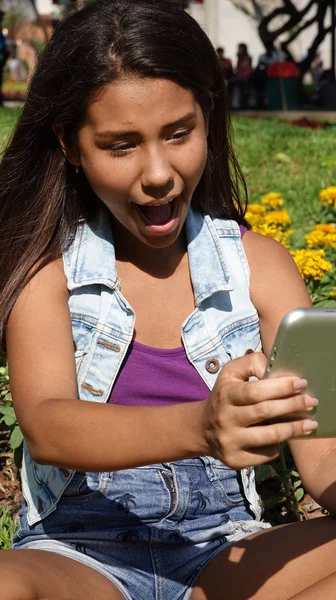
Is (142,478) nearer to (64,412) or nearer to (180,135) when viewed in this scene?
(64,412)

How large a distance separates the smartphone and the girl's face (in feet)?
1.71

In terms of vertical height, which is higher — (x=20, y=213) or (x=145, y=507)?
(x=20, y=213)

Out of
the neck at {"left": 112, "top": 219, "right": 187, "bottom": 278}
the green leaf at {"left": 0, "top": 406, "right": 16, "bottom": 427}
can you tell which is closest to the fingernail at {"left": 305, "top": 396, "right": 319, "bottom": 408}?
the neck at {"left": 112, "top": 219, "right": 187, "bottom": 278}

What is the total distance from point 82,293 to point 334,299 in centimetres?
134

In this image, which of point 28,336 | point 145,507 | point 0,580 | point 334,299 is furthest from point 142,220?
point 334,299

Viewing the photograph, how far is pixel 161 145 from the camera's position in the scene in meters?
1.92

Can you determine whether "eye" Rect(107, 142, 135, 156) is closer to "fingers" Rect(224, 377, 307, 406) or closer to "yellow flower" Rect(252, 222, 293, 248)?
"fingers" Rect(224, 377, 307, 406)

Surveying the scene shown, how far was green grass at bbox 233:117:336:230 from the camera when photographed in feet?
18.8

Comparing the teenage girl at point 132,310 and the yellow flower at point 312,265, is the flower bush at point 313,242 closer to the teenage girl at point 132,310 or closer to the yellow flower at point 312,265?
the yellow flower at point 312,265

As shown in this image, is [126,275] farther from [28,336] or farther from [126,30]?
[126,30]

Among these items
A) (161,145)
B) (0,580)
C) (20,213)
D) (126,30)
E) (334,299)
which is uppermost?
(126,30)

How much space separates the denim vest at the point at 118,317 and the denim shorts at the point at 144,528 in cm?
5

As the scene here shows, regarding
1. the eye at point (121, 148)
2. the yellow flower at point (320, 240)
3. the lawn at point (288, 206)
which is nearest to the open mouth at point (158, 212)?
the eye at point (121, 148)

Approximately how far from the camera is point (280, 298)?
2.12 m
